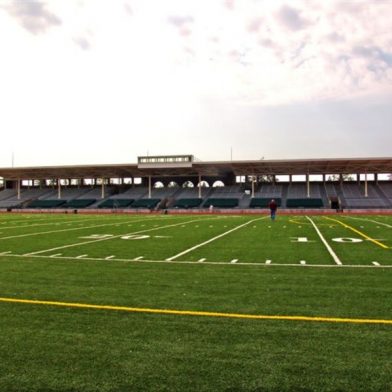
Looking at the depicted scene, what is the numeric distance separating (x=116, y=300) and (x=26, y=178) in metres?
72.4

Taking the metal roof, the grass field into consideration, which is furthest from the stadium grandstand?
the grass field

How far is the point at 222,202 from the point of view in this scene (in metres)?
60.5

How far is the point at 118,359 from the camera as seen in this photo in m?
4.48

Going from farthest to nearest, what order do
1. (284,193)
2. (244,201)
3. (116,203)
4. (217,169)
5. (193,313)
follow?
(217,169), (284,193), (116,203), (244,201), (193,313)

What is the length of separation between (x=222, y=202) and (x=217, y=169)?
581 centimetres

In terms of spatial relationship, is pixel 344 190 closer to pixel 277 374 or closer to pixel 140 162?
pixel 140 162

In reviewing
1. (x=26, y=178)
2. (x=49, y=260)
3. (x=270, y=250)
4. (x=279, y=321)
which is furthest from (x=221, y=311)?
(x=26, y=178)

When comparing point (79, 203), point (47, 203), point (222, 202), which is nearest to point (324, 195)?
point (222, 202)

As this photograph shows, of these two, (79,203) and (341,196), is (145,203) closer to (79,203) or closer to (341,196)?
(79,203)

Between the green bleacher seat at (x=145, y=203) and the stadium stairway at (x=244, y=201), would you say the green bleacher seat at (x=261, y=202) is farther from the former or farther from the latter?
the green bleacher seat at (x=145, y=203)

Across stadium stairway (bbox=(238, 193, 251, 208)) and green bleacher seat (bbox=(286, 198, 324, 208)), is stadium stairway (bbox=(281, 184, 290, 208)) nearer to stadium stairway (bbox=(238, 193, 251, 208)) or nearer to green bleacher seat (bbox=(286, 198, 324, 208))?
green bleacher seat (bbox=(286, 198, 324, 208))

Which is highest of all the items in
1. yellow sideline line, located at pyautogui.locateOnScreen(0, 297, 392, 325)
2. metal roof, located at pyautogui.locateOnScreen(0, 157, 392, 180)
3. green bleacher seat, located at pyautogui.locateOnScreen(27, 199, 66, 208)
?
metal roof, located at pyautogui.locateOnScreen(0, 157, 392, 180)

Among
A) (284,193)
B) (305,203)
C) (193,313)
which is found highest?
(284,193)

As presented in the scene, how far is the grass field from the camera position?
4.04 metres
